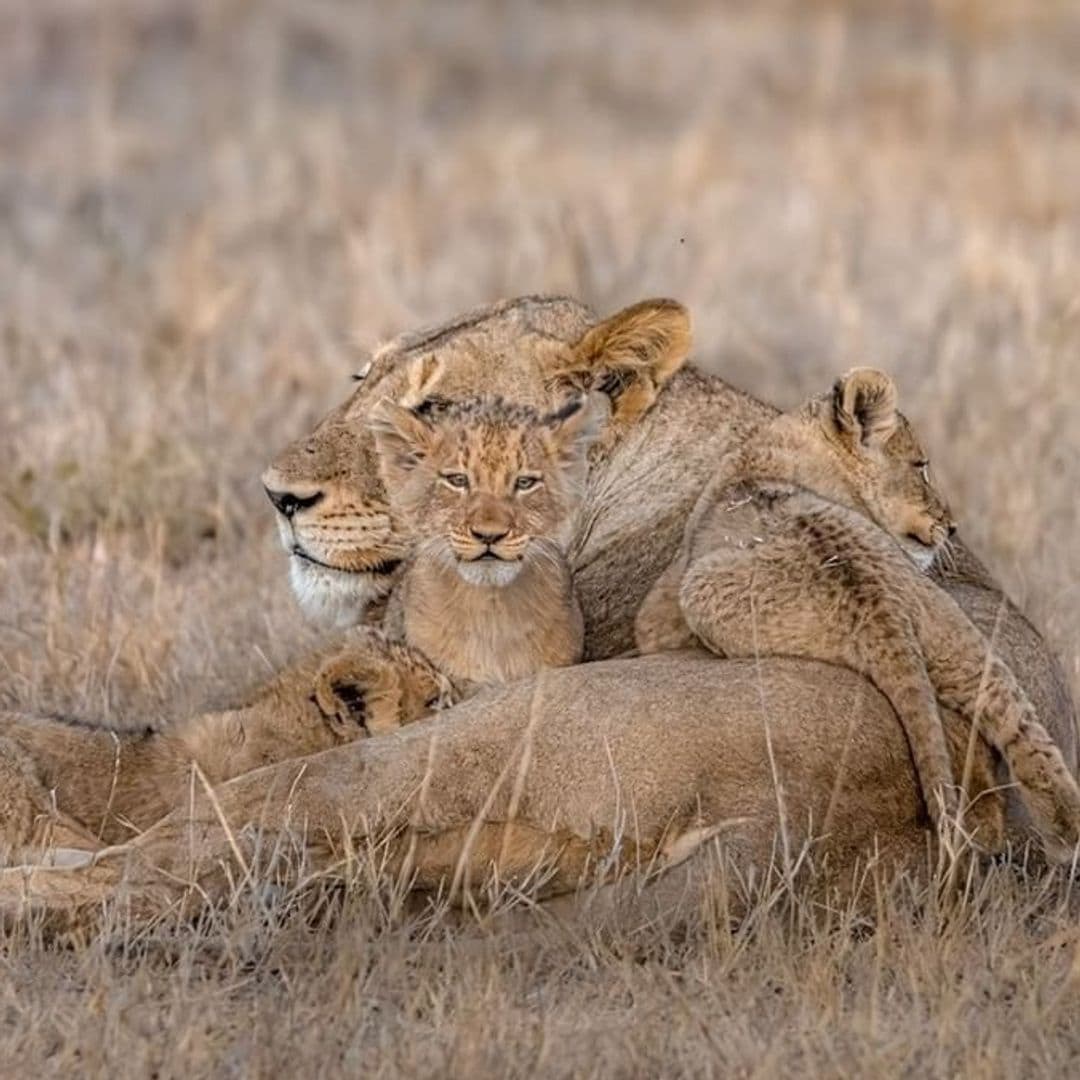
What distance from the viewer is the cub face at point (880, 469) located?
197 inches

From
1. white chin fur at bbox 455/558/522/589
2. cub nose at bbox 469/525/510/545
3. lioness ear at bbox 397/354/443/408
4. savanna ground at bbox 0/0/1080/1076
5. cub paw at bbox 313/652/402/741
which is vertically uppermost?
lioness ear at bbox 397/354/443/408

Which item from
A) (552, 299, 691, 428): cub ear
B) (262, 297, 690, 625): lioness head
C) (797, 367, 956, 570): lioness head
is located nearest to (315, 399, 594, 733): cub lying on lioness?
(262, 297, 690, 625): lioness head

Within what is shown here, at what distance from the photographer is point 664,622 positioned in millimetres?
4637

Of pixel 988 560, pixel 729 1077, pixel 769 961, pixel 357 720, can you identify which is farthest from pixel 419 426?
pixel 988 560

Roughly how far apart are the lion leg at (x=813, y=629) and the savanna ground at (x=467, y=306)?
25 cm

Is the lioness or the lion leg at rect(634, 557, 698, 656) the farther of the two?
the lion leg at rect(634, 557, 698, 656)

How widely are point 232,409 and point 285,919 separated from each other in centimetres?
414

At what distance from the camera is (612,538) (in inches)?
203

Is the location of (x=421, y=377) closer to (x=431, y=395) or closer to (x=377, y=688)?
(x=431, y=395)

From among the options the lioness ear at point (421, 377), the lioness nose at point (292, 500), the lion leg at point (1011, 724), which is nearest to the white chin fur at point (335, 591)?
the lioness nose at point (292, 500)

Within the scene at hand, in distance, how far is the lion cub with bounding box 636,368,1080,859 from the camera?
4.21 meters

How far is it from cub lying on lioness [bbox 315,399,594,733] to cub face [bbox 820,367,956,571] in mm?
532

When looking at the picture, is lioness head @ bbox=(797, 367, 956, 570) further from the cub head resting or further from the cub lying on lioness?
the cub lying on lioness

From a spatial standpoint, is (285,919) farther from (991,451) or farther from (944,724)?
(991,451)
